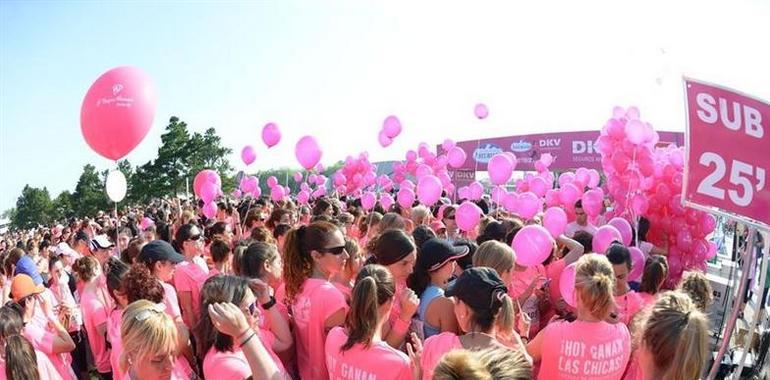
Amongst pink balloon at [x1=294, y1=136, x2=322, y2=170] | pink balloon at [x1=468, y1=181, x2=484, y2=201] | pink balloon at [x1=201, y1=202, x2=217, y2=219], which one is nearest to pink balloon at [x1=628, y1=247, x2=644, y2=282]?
pink balloon at [x1=294, y1=136, x2=322, y2=170]

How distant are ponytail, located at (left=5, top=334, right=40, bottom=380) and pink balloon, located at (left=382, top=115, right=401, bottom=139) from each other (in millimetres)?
8219

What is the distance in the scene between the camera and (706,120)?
2705 millimetres

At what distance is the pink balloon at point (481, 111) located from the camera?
9797 mm

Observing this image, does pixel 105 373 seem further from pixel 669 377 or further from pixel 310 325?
pixel 669 377

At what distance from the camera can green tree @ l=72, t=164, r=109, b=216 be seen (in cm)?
4907

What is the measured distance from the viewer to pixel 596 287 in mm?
2465

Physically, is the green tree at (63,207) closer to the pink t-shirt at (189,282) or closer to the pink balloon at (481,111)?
the pink balloon at (481,111)

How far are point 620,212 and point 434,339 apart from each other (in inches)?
231

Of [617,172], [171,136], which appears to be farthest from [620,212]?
[171,136]

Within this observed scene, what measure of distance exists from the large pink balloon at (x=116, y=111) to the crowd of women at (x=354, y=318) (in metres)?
1.91

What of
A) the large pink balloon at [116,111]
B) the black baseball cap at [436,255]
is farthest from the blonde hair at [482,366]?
the large pink balloon at [116,111]

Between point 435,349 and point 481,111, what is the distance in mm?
8074

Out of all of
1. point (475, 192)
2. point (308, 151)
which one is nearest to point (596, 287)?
point (308, 151)

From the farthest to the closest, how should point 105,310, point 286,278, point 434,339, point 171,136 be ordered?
point 171,136 → point 105,310 → point 286,278 → point 434,339
